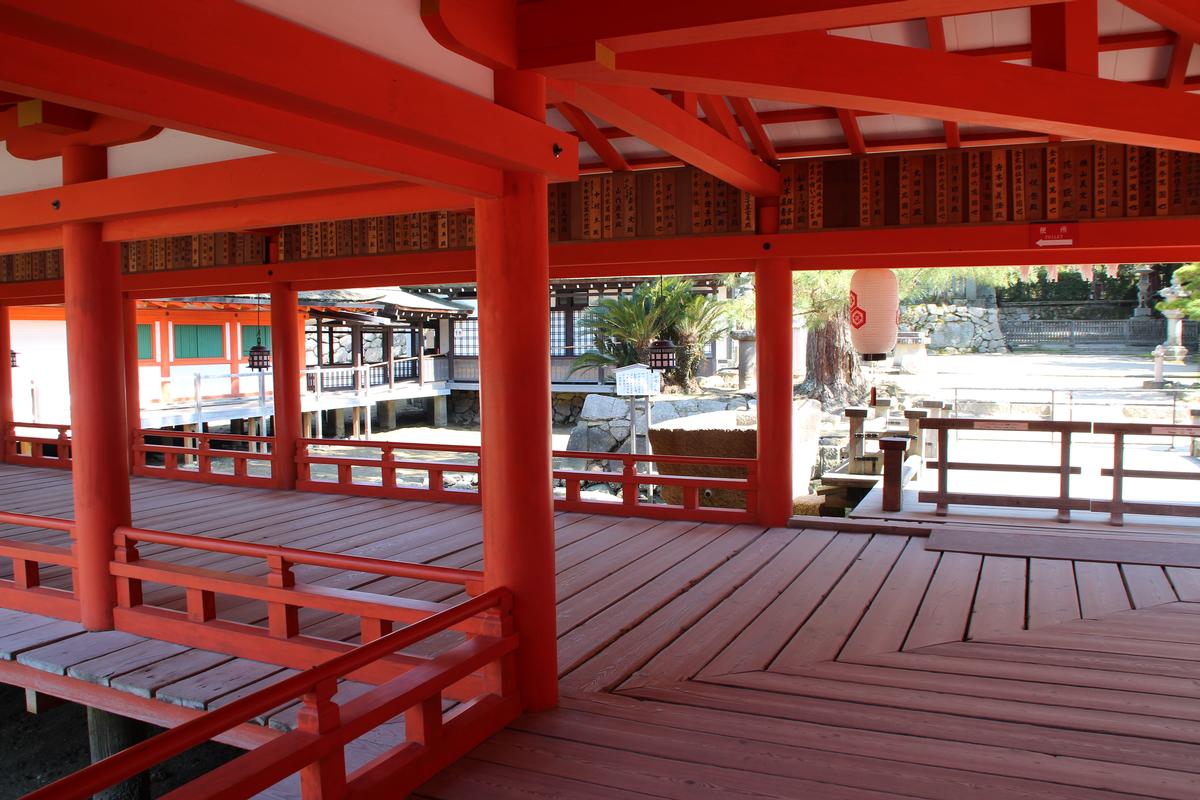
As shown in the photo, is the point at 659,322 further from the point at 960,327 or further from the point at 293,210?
the point at 960,327

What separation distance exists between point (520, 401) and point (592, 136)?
12.6 ft

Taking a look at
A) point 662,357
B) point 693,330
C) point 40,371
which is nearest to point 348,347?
point 40,371

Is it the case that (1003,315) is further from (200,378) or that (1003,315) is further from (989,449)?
(200,378)

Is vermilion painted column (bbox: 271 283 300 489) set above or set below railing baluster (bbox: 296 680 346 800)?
above

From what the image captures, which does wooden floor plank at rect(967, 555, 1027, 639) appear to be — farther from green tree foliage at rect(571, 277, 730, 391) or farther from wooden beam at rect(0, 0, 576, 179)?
green tree foliage at rect(571, 277, 730, 391)

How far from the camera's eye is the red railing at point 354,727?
2.37 metres

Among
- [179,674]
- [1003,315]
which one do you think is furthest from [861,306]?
[1003,315]

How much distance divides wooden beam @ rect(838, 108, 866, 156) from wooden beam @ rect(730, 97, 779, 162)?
563mm

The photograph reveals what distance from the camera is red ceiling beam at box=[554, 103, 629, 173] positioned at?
6578 millimetres

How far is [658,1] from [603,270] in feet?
17.4

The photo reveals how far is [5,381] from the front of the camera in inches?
471

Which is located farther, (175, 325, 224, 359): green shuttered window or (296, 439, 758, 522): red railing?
(175, 325, 224, 359): green shuttered window

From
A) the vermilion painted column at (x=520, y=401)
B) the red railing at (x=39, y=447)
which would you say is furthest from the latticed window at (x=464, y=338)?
the vermilion painted column at (x=520, y=401)

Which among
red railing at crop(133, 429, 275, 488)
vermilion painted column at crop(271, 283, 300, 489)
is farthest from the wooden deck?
red railing at crop(133, 429, 275, 488)
